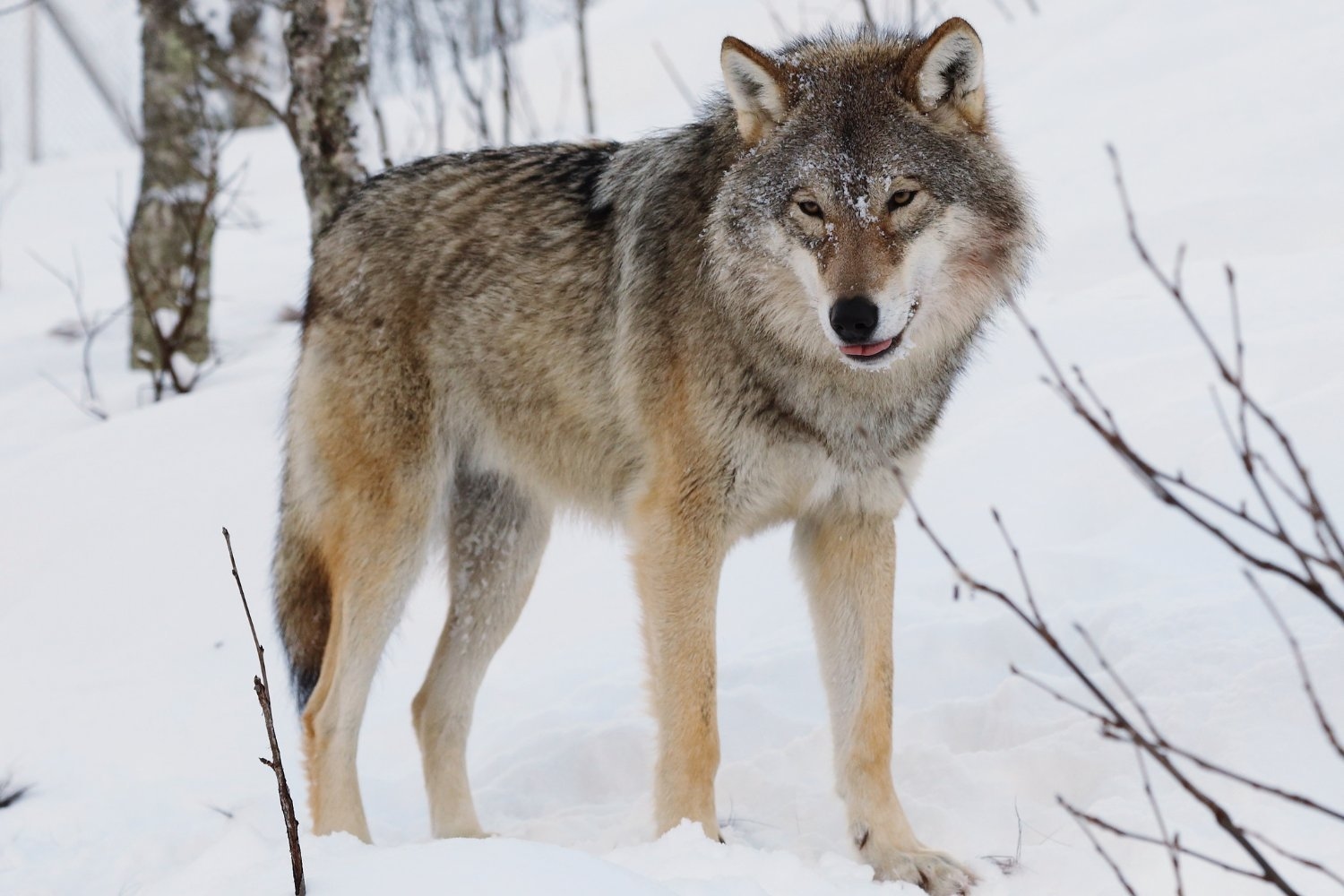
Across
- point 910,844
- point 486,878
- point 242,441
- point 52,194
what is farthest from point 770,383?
point 52,194

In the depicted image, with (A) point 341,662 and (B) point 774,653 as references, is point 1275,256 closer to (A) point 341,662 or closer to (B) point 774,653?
(B) point 774,653

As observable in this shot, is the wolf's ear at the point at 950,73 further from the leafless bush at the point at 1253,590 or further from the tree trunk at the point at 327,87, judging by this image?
the tree trunk at the point at 327,87

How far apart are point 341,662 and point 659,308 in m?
1.36

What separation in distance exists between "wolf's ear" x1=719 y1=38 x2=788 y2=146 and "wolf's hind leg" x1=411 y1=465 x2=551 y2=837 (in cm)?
134

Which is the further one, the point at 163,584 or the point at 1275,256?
the point at 1275,256

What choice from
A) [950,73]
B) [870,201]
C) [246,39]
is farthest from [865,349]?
[246,39]

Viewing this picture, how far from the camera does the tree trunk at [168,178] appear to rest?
7.70 metres

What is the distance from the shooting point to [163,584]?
17.0ft

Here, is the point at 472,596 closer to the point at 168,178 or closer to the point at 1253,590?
the point at 1253,590

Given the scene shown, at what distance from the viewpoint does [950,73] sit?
9.85 feet

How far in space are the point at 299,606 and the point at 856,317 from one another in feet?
6.77

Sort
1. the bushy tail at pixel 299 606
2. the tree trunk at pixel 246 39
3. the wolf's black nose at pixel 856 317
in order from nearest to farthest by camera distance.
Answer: the wolf's black nose at pixel 856 317, the bushy tail at pixel 299 606, the tree trunk at pixel 246 39

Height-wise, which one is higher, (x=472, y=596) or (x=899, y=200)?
(x=899, y=200)

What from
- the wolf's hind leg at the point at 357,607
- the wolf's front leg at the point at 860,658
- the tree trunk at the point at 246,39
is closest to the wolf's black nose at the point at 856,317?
the wolf's front leg at the point at 860,658
